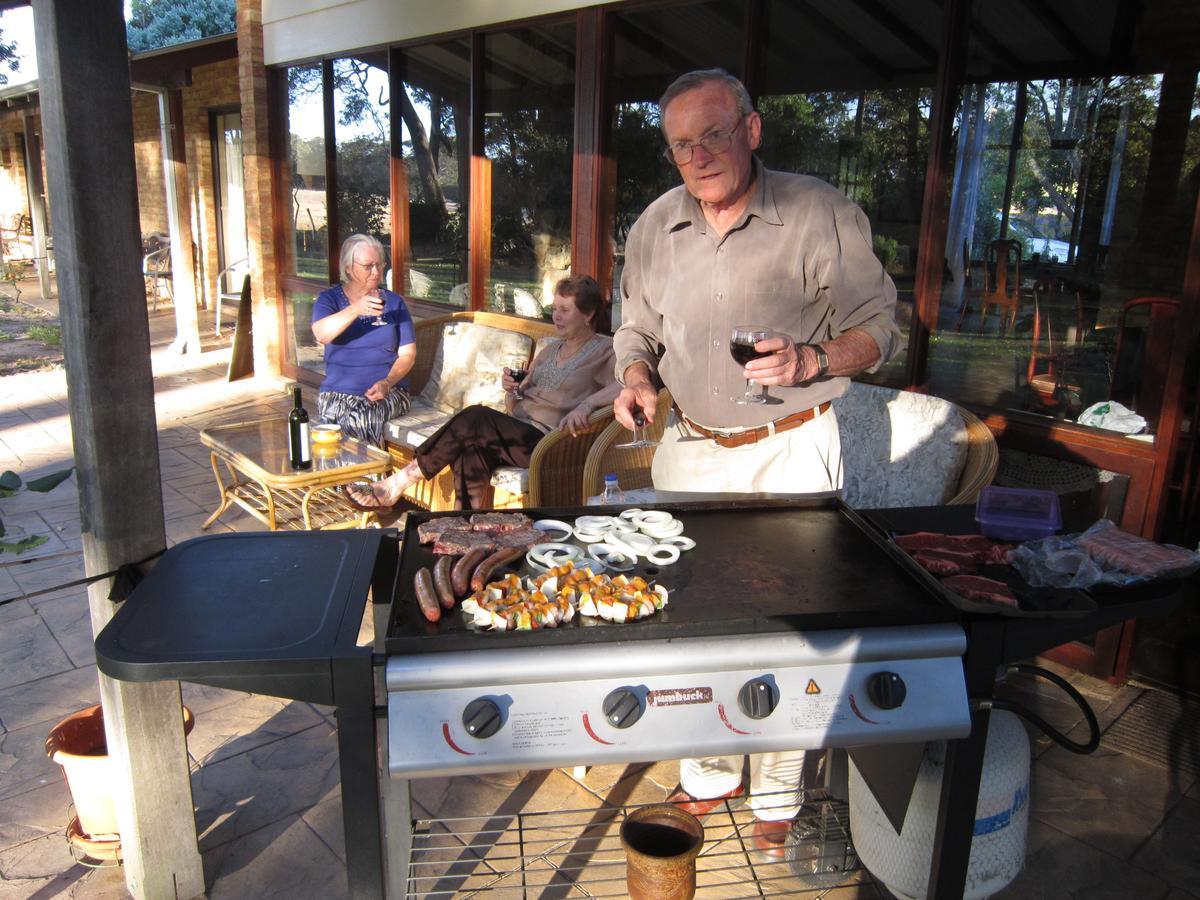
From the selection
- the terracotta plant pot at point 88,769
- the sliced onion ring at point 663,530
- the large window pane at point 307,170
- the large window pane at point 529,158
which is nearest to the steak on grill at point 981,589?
the sliced onion ring at point 663,530

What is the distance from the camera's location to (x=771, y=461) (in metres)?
2.61

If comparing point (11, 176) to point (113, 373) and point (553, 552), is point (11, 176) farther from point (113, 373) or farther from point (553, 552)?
point (553, 552)

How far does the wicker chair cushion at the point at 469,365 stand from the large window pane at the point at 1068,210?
2471mm

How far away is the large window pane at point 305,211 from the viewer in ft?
25.1

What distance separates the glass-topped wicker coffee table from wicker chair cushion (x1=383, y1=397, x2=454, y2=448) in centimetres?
36

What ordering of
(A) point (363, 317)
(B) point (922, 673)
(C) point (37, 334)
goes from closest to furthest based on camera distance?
1. (B) point (922, 673)
2. (A) point (363, 317)
3. (C) point (37, 334)

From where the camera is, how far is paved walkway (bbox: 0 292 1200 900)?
2445 millimetres

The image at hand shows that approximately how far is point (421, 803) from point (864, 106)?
3336 mm

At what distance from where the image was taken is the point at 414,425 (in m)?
5.14

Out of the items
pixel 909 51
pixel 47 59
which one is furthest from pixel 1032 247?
pixel 47 59

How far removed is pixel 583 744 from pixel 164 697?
4.05 ft

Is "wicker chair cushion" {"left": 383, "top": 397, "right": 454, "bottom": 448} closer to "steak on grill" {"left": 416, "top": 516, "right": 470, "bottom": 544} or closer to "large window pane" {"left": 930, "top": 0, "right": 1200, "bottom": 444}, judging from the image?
"large window pane" {"left": 930, "top": 0, "right": 1200, "bottom": 444}

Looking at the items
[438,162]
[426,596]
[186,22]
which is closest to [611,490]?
Result: [426,596]

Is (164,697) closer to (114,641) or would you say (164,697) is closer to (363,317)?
(114,641)
